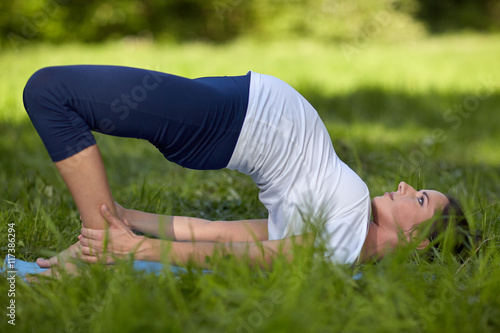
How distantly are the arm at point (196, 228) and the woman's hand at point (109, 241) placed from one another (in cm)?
45

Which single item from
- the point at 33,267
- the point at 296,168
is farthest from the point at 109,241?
the point at 296,168

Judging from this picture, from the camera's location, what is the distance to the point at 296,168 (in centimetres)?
223

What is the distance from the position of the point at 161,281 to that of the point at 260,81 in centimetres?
91

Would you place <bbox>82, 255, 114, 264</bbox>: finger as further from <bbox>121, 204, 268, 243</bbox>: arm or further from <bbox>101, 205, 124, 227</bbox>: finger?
<bbox>121, 204, 268, 243</bbox>: arm

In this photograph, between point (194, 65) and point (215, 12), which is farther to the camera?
point (215, 12)

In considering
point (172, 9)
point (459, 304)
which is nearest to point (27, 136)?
point (459, 304)

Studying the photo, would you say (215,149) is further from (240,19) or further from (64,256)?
(240,19)

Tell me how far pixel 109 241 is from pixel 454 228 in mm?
1480

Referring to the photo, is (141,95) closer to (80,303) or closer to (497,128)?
(80,303)

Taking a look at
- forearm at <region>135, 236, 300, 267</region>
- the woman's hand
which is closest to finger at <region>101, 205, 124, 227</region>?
the woman's hand

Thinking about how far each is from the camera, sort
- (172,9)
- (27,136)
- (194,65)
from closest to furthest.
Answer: (27,136) → (194,65) → (172,9)

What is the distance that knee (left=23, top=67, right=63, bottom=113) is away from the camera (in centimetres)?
196

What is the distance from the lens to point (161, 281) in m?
1.96

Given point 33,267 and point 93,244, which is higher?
point 93,244
